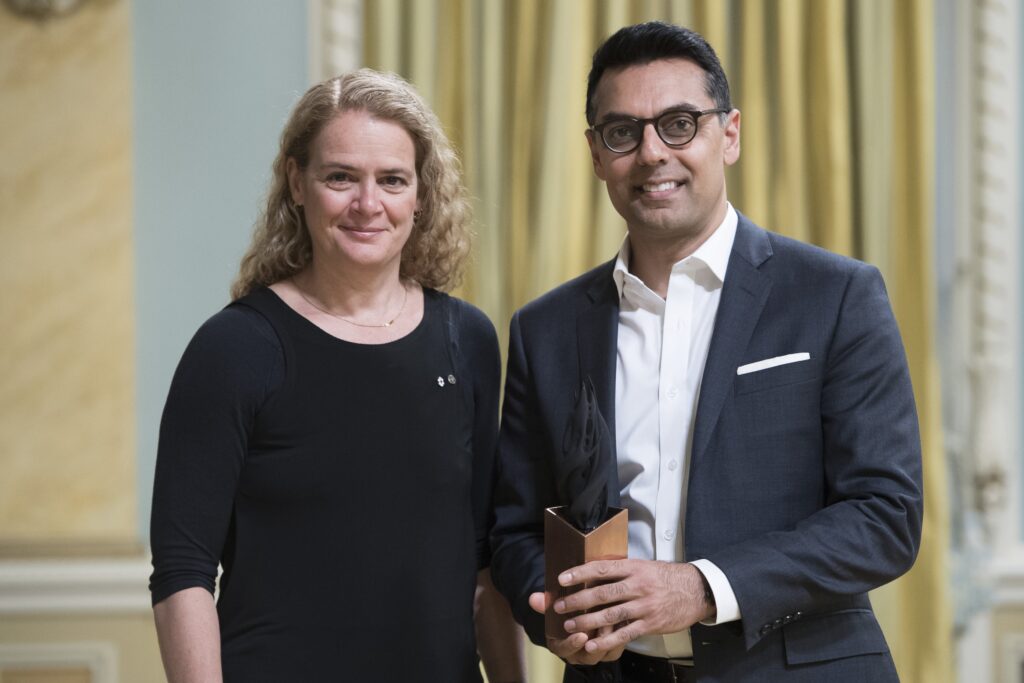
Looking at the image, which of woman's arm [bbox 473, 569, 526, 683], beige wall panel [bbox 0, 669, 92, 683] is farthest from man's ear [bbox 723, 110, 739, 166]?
beige wall panel [bbox 0, 669, 92, 683]

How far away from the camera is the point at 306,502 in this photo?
1.79m

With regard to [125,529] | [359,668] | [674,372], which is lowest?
[125,529]

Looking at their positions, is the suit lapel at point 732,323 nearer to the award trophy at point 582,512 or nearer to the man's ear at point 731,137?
the man's ear at point 731,137

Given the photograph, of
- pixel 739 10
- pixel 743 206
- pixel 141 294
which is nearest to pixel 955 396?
pixel 743 206

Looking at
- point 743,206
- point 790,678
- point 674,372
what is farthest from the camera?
point 743,206

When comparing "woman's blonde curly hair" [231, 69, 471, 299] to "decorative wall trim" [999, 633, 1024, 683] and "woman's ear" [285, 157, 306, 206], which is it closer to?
"woman's ear" [285, 157, 306, 206]

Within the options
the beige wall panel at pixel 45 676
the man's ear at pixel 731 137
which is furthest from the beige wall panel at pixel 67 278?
the man's ear at pixel 731 137

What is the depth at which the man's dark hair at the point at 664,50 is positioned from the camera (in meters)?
Result: 1.83

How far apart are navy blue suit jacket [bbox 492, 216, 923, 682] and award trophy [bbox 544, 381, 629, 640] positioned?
11 centimetres

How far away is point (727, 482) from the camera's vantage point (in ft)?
5.65

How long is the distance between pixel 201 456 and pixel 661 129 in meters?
0.88

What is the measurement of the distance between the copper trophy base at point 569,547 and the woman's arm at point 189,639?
0.53 meters

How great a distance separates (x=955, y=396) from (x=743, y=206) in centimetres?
82

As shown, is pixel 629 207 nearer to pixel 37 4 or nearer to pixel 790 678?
pixel 790 678
